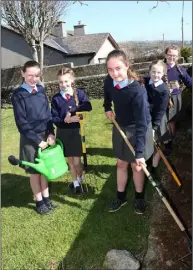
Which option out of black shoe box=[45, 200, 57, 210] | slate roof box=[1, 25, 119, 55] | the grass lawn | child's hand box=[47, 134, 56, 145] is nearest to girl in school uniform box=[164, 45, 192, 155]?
the grass lawn

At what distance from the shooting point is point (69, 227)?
147 inches

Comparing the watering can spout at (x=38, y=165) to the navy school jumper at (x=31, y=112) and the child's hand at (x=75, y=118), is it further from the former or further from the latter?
the child's hand at (x=75, y=118)

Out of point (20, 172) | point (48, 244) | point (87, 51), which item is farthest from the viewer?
point (87, 51)

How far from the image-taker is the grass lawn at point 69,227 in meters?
3.29

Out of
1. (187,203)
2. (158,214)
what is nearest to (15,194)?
(158,214)

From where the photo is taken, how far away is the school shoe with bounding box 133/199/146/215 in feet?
12.5

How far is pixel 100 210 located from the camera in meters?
→ 3.97

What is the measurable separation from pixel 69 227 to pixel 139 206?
0.87 meters

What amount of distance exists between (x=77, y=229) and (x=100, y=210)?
0.42 m

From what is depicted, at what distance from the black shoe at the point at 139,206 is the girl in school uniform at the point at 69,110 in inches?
38.5

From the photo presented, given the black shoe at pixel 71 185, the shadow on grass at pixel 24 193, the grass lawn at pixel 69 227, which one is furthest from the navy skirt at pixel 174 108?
the black shoe at pixel 71 185

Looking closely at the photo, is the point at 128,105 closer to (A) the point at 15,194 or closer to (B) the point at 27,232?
(B) the point at 27,232

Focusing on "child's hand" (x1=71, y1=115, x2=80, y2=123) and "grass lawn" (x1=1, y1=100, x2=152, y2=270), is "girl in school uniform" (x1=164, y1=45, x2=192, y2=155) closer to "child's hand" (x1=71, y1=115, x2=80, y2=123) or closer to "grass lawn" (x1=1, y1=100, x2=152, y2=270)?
"grass lawn" (x1=1, y1=100, x2=152, y2=270)

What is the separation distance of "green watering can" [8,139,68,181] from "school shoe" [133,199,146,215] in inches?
38.1
